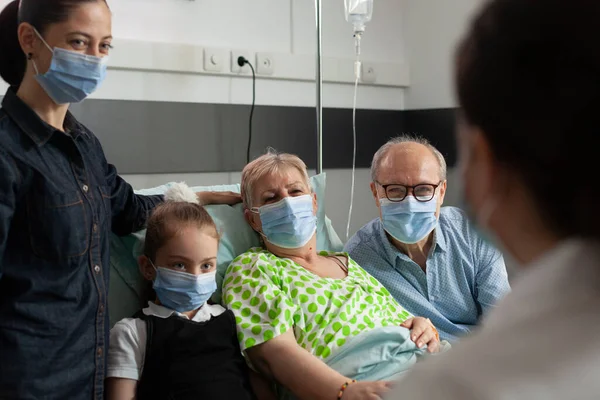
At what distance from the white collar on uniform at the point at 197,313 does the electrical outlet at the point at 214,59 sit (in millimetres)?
1400

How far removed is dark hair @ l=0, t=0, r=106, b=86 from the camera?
4.43ft

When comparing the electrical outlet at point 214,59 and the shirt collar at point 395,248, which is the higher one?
the electrical outlet at point 214,59

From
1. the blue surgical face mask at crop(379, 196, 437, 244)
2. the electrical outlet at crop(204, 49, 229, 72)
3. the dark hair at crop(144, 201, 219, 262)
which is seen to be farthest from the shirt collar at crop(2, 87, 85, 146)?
the electrical outlet at crop(204, 49, 229, 72)

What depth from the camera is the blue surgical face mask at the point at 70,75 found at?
1375 millimetres

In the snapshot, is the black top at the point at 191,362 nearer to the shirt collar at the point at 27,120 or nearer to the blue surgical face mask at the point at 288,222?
the blue surgical face mask at the point at 288,222

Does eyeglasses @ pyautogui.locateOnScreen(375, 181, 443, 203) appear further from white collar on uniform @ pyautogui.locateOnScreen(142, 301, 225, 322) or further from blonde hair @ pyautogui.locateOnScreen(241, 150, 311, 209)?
white collar on uniform @ pyautogui.locateOnScreen(142, 301, 225, 322)

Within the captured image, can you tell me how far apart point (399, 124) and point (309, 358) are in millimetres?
2181

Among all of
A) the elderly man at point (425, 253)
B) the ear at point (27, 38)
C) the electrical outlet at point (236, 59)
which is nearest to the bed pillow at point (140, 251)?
the elderly man at point (425, 253)

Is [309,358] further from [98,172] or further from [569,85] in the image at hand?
[569,85]

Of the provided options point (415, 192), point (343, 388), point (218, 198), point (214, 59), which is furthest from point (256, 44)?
point (343, 388)

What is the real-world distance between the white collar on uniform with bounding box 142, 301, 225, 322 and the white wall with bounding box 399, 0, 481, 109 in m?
2.03

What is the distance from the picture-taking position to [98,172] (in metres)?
1.58

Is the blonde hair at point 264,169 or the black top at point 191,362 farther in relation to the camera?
the blonde hair at point 264,169

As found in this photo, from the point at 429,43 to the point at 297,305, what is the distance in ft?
7.04
